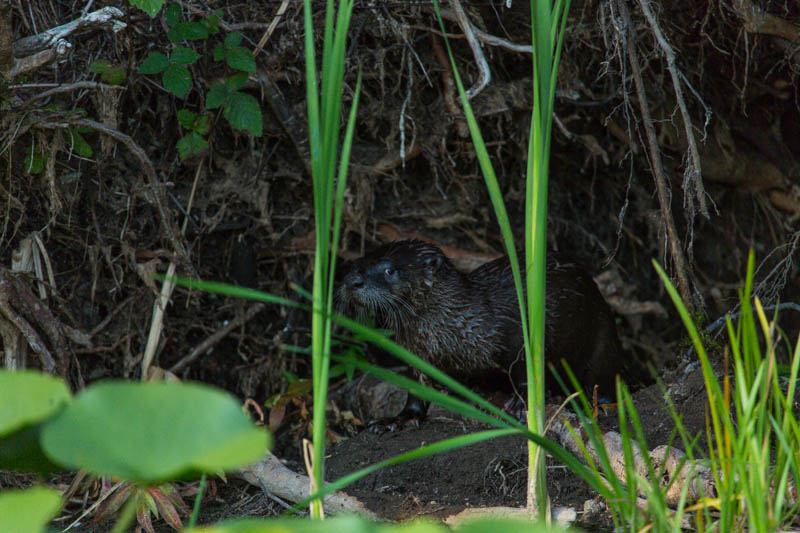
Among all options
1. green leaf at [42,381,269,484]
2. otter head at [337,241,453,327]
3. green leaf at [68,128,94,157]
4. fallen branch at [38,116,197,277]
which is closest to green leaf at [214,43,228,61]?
fallen branch at [38,116,197,277]

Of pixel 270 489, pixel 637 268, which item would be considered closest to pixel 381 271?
pixel 270 489

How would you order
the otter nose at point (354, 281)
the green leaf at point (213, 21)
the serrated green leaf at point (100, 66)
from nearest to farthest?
the serrated green leaf at point (100, 66), the green leaf at point (213, 21), the otter nose at point (354, 281)

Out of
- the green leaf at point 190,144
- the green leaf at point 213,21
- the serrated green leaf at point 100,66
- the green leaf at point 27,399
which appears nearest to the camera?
the green leaf at point 27,399

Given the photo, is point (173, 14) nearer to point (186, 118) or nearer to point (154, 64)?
point (154, 64)

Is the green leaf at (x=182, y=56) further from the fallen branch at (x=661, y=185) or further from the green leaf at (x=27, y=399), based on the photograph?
the green leaf at (x=27, y=399)

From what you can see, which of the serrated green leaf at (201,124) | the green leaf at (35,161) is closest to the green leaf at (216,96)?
the serrated green leaf at (201,124)

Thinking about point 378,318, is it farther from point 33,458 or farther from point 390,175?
point 33,458

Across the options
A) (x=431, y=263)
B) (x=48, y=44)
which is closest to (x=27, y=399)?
(x=48, y=44)
